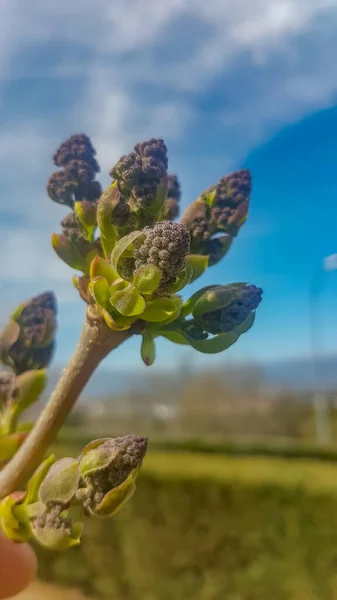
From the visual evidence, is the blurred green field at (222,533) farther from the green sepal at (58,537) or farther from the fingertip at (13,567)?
the green sepal at (58,537)

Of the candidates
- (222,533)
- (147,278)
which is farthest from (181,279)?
(222,533)

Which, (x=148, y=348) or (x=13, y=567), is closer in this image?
(x=148, y=348)

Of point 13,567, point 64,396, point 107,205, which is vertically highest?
point 107,205

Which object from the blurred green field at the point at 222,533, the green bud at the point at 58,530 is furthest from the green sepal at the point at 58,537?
the blurred green field at the point at 222,533

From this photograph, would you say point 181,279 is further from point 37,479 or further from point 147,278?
point 37,479

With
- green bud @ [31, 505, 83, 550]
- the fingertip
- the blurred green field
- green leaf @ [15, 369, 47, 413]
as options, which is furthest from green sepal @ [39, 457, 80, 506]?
the blurred green field

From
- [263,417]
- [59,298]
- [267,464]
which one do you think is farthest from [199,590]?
[59,298]
